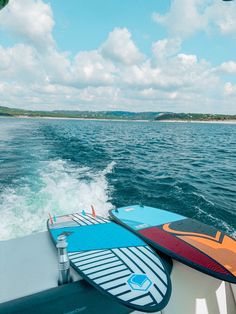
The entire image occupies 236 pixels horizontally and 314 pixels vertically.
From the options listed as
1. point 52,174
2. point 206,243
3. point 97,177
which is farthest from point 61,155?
point 206,243

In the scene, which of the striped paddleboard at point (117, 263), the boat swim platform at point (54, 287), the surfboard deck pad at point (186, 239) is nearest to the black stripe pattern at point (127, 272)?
the striped paddleboard at point (117, 263)

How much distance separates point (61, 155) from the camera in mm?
18250

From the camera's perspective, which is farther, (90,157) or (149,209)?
(90,157)

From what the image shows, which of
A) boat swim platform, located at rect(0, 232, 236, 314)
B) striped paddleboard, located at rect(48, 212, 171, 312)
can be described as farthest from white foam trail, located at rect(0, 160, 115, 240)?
boat swim platform, located at rect(0, 232, 236, 314)

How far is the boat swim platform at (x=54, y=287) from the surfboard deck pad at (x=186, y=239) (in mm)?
271

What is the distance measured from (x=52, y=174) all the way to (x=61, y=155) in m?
5.82

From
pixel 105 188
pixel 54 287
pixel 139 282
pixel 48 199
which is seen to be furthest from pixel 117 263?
pixel 105 188

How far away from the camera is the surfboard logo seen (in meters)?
2.95

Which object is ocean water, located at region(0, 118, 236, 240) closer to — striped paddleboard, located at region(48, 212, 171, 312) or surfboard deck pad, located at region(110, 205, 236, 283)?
surfboard deck pad, located at region(110, 205, 236, 283)

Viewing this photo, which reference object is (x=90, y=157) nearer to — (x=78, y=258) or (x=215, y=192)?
(x=215, y=192)

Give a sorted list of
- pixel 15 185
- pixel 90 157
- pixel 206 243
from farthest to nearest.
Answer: pixel 90 157
pixel 15 185
pixel 206 243

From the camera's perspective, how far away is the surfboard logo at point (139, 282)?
2952mm

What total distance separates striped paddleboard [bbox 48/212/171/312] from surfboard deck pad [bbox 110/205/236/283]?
25.1 inches

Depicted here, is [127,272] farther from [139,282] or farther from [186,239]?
[186,239]
